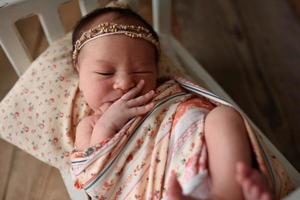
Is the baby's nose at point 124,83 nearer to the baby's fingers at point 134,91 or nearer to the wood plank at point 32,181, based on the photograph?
the baby's fingers at point 134,91

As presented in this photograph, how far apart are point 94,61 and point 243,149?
363 mm

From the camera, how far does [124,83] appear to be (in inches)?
33.9

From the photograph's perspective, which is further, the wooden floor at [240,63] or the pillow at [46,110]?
the wooden floor at [240,63]

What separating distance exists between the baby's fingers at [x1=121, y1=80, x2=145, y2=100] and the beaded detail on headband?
0.34ft

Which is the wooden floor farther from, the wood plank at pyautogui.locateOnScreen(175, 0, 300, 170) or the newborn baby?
the newborn baby

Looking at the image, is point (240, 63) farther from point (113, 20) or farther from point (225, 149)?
point (225, 149)

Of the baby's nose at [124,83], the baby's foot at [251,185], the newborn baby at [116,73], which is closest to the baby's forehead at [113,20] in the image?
the newborn baby at [116,73]

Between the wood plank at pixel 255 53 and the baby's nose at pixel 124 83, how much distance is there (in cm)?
60

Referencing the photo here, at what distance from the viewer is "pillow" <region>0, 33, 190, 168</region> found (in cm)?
103

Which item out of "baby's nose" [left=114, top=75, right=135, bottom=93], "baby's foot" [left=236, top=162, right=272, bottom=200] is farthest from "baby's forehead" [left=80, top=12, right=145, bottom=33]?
"baby's foot" [left=236, top=162, right=272, bottom=200]

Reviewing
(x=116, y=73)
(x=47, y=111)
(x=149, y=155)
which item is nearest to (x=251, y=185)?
(x=149, y=155)

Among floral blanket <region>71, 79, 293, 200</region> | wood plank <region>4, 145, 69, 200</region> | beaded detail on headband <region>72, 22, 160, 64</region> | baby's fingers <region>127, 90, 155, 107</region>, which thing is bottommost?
wood plank <region>4, 145, 69, 200</region>

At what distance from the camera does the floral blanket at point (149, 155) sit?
785 millimetres

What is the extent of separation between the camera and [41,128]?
3.40 ft
